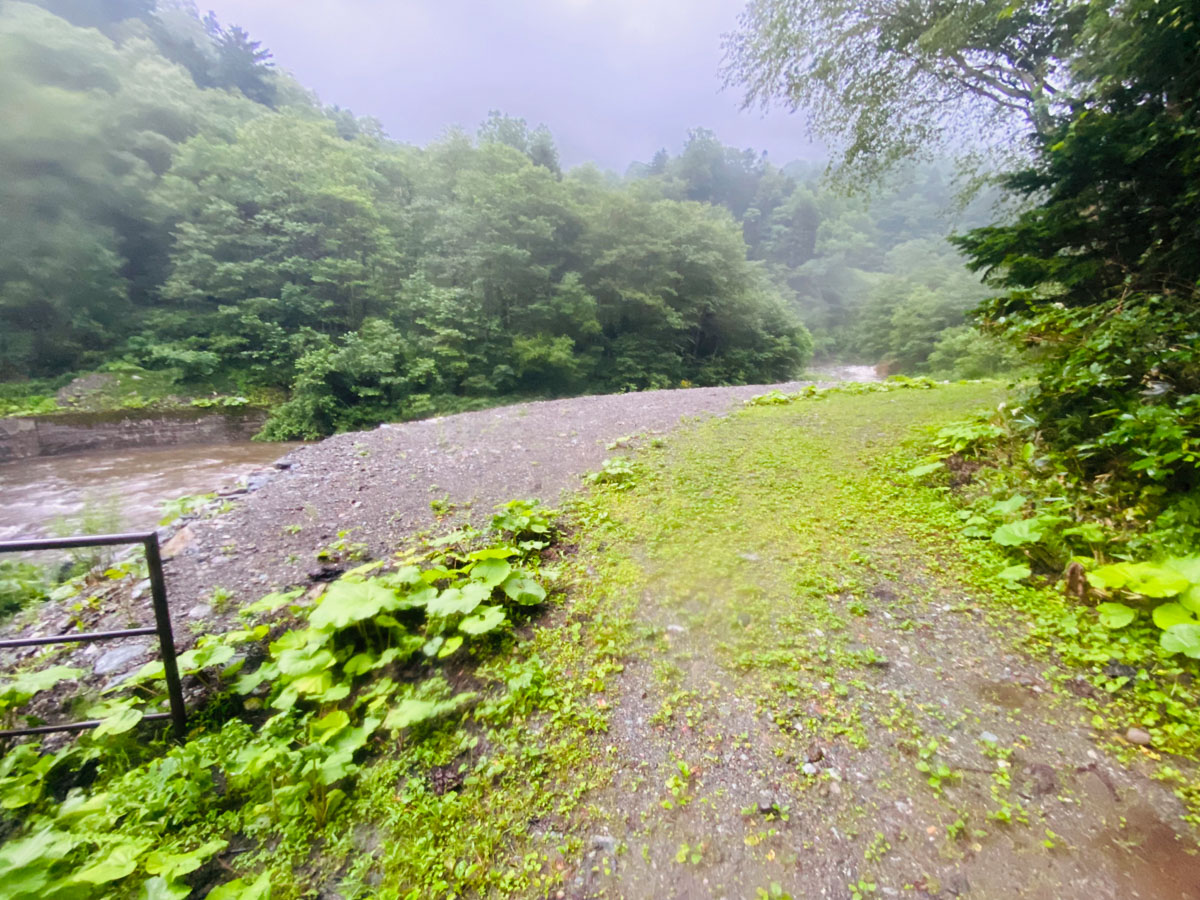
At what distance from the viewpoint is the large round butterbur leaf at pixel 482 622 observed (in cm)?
186

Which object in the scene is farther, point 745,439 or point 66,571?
point 745,439

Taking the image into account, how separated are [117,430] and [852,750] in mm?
12308

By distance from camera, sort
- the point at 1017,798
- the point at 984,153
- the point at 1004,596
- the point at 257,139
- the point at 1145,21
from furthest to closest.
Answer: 1. the point at 257,139
2. the point at 984,153
3. the point at 1145,21
4. the point at 1004,596
5. the point at 1017,798

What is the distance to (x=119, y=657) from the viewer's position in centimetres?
229

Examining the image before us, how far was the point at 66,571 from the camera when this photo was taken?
3.59 meters

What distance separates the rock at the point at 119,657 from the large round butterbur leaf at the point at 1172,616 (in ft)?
13.7

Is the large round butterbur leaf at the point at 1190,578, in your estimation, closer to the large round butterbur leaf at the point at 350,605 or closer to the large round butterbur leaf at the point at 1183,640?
the large round butterbur leaf at the point at 1183,640

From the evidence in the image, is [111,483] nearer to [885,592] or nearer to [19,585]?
[19,585]

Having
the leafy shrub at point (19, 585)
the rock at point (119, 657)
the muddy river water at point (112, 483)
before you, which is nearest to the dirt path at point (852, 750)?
the rock at point (119, 657)

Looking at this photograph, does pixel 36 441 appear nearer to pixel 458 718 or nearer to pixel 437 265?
pixel 437 265

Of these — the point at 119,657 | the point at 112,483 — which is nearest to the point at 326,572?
the point at 119,657

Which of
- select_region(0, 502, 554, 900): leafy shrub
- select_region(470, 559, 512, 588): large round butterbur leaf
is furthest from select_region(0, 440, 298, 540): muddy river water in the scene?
select_region(470, 559, 512, 588): large round butterbur leaf

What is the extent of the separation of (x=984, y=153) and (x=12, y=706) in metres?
12.4

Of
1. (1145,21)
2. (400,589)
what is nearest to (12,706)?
(400,589)
